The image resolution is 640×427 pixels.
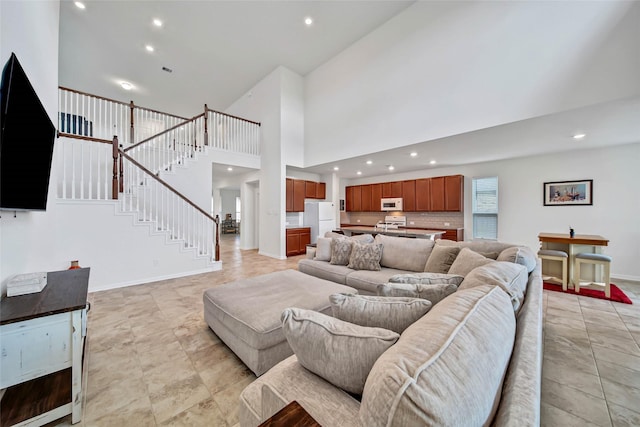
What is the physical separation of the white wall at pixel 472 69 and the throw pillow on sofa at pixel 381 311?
3.81 metres

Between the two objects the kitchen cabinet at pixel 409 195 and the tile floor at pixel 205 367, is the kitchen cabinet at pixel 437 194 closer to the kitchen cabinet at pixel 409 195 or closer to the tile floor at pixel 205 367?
the kitchen cabinet at pixel 409 195

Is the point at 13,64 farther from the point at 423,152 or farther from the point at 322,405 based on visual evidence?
the point at 423,152

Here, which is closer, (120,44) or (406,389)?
(406,389)

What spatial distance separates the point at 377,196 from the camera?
7859mm

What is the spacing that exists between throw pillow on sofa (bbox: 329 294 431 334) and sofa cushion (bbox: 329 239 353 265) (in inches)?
93.0

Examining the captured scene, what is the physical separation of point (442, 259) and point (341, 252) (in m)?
1.37

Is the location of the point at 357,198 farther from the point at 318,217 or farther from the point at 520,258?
the point at 520,258

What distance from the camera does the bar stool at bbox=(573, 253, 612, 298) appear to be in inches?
133

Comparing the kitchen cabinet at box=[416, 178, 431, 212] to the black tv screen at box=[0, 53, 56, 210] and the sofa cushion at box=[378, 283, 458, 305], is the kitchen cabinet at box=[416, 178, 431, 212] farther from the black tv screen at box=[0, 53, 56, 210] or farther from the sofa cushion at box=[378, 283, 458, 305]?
the black tv screen at box=[0, 53, 56, 210]

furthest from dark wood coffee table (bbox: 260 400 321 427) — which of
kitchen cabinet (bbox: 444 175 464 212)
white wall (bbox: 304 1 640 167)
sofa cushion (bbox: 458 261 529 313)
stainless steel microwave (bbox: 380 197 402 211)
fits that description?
stainless steel microwave (bbox: 380 197 402 211)

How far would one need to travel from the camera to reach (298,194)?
710 centimetres

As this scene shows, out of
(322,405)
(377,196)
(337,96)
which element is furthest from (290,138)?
(322,405)

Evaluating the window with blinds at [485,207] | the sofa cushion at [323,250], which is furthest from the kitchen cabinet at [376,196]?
the sofa cushion at [323,250]

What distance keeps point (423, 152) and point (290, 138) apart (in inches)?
137
